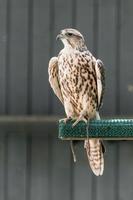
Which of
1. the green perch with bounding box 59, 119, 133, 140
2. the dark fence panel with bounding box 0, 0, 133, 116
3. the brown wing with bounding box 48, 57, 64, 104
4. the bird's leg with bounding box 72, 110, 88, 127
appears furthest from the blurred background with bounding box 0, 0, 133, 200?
the green perch with bounding box 59, 119, 133, 140

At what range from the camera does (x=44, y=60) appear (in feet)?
15.6

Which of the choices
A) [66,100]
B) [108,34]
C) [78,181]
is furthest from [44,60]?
[66,100]

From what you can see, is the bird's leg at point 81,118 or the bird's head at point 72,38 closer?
the bird's leg at point 81,118

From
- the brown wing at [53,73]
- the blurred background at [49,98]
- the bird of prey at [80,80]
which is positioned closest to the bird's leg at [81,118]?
the bird of prey at [80,80]

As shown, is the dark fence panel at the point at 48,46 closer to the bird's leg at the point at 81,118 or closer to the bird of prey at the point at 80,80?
the bird of prey at the point at 80,80

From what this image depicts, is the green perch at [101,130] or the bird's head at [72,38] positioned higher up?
the bird's head at [72,38]

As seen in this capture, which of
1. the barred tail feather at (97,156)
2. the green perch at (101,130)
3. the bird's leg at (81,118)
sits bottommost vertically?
the barred tail feather at (97,156)

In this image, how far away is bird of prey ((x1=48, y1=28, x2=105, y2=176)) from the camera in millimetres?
3117

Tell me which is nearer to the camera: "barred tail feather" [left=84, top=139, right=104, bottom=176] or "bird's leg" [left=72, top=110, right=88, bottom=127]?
"bird's leg" [left=72, top=110, right=88, bottom=127]

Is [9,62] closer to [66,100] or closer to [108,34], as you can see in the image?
[108,34]

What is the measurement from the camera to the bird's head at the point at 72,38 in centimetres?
314

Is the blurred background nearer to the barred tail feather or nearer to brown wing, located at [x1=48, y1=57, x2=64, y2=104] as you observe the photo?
A: brown wing, located at [x1=48, y1=57, x2=64, y2=104]

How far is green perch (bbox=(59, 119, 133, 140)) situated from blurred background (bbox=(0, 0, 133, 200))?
1.81 meters

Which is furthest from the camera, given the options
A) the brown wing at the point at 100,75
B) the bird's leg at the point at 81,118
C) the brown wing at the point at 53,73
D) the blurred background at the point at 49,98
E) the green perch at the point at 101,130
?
the blurred background at the point at 49,98
